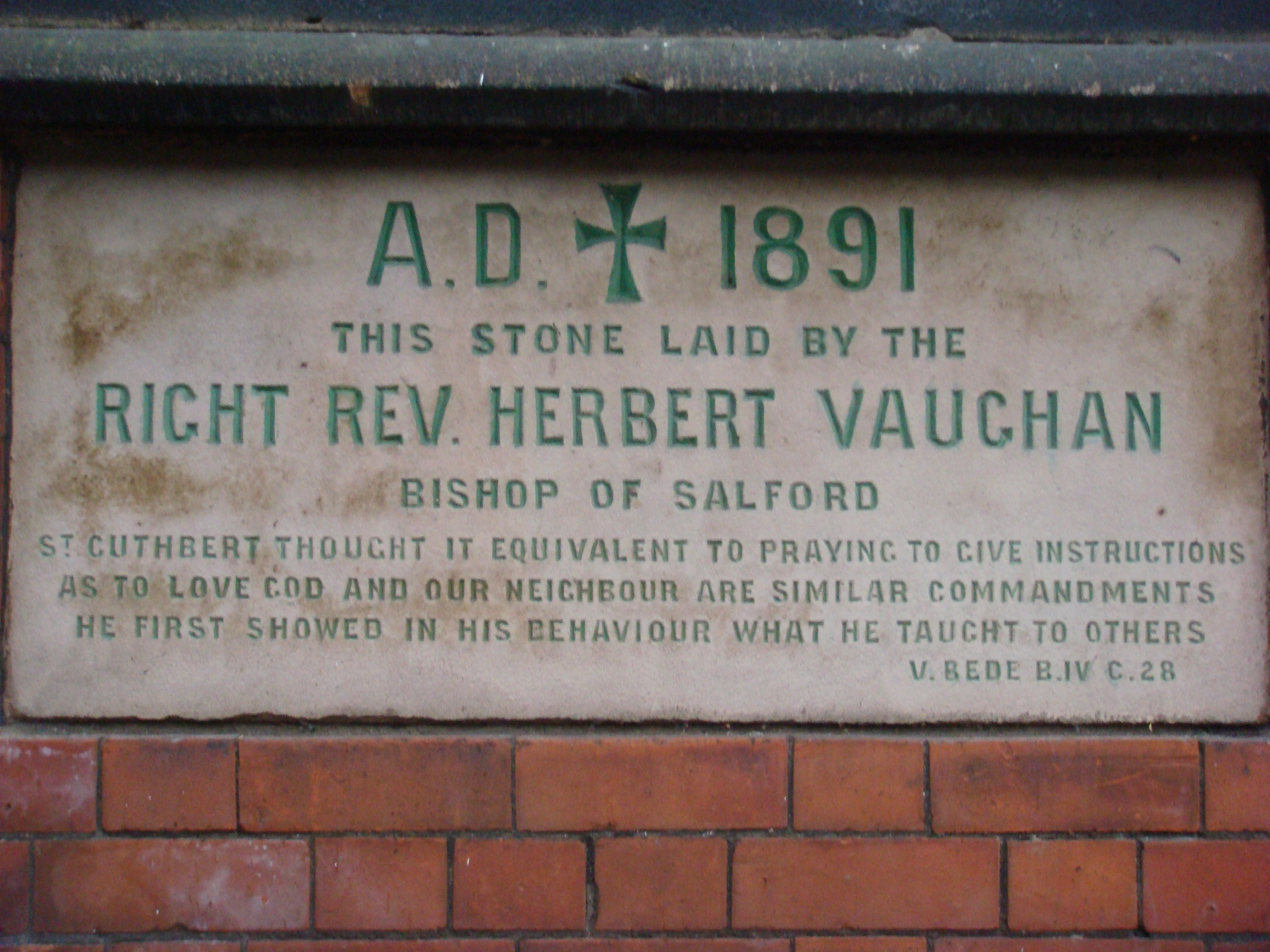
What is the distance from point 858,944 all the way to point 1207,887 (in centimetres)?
52

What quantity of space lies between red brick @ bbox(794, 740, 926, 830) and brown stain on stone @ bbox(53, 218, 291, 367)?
109cm

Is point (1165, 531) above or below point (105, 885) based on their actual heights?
above

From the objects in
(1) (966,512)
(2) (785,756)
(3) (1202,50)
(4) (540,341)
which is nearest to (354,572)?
(4) (540,341)

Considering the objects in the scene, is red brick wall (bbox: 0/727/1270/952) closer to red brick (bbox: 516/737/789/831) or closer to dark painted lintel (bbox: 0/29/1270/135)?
red brick (bbox: 516/737/789/831)

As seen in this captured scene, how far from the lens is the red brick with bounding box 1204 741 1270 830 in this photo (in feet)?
4.69

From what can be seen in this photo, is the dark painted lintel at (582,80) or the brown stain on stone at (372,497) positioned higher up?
the dark painted lintel at (582,80)

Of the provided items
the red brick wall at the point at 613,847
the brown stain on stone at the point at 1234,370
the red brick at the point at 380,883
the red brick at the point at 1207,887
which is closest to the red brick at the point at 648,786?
the red brick wall at the point at 613,847

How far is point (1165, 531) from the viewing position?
57.8 inches

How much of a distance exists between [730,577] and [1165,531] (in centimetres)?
66

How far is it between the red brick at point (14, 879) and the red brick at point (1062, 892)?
142 centimetres

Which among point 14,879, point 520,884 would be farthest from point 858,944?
point 14,879

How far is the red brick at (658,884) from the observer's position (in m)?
1.41

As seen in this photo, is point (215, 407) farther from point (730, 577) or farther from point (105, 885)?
point (730, 577)

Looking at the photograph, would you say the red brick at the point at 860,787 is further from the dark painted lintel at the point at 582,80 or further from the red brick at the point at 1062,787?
the dark painted lintel at the point at 582,80
